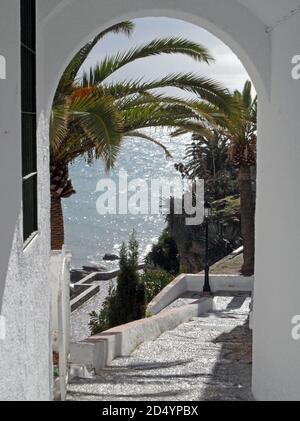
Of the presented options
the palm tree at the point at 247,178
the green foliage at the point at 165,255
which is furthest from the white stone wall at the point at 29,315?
the green foliage at the point at 165,255

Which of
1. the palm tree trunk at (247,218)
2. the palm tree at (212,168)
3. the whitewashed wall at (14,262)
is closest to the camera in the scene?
the whitewashed wall at (14,262)

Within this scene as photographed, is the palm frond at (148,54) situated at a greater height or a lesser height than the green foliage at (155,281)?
greater

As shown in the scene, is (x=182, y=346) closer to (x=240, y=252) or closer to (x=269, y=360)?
(x=269, y=360)

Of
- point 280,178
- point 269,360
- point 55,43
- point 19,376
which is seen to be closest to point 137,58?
point 55,43

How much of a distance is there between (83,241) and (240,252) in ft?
319

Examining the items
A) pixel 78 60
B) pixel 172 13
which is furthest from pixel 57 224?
pixel 172 13

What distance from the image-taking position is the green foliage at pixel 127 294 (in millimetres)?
13291

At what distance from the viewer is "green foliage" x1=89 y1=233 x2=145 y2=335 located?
13.3 meters

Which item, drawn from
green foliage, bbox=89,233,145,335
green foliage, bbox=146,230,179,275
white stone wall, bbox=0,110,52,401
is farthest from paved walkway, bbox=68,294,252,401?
green foliage, bbox=146,230,179,275

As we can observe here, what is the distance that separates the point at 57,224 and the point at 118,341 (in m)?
3.16

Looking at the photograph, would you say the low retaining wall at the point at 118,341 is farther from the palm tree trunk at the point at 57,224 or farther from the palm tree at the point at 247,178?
the palm tree at the point at 247,178

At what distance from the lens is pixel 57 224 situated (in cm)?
1195

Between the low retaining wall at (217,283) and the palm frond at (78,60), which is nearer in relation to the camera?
the palm frond at (78,60)

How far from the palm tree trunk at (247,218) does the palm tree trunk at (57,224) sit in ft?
29.0
